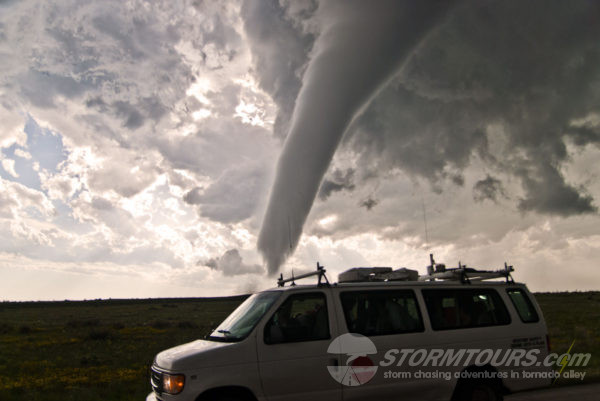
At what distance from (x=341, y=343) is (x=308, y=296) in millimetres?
779

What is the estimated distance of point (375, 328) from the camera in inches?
264

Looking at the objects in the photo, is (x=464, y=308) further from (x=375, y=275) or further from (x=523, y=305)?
(x=375, y=275)

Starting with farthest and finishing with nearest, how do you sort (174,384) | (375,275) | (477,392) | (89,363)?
(89,363), (375,275), (477,392), (174,384)

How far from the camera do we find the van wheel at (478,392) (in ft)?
23.5

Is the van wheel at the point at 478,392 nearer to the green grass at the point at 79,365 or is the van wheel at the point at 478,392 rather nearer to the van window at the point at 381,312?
the van window at the point at 381,312

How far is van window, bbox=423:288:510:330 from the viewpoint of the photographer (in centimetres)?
725

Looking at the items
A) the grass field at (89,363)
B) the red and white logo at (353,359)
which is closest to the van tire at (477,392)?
the red and white logo at (353,359)

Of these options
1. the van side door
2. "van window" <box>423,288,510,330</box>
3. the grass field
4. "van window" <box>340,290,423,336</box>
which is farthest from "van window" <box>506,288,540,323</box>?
the grass field

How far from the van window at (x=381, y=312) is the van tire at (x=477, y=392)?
1.20m

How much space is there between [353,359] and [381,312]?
86cm

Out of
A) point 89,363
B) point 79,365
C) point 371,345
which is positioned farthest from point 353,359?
point 89,363

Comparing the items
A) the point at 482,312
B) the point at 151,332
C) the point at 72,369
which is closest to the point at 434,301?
the point at 482,312

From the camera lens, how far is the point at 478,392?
7.24 metres

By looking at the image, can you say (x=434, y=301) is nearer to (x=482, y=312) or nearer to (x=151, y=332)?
(x=482, y=312)
